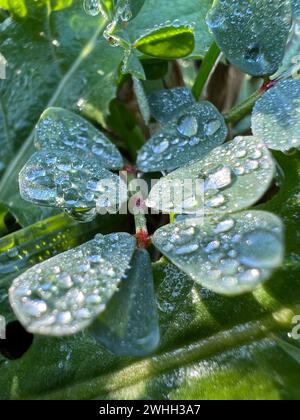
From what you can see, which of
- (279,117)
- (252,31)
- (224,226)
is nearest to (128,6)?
(252,31)

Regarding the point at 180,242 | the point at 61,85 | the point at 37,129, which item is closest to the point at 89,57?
the point at 61,85

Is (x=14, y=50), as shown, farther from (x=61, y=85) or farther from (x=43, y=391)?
(x=43, y=391)

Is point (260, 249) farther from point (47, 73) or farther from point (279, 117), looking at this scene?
point (47, 73)

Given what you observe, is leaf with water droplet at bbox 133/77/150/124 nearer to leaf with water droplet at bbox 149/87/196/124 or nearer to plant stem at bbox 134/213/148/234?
leaf with water droplet at bbox 149/87/196/124

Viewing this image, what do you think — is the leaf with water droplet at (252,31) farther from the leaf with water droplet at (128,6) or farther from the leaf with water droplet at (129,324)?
the leaf with water droplet at (129,324)

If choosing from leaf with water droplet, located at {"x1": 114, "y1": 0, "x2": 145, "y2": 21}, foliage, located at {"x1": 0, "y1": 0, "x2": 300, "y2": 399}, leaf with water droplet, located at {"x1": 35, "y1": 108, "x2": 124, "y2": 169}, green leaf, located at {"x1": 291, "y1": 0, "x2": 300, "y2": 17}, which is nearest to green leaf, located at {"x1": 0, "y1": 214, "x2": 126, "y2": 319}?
foliage, located at {"x1": 0, "y1": 0, "x2": 300, "y2": 399}
